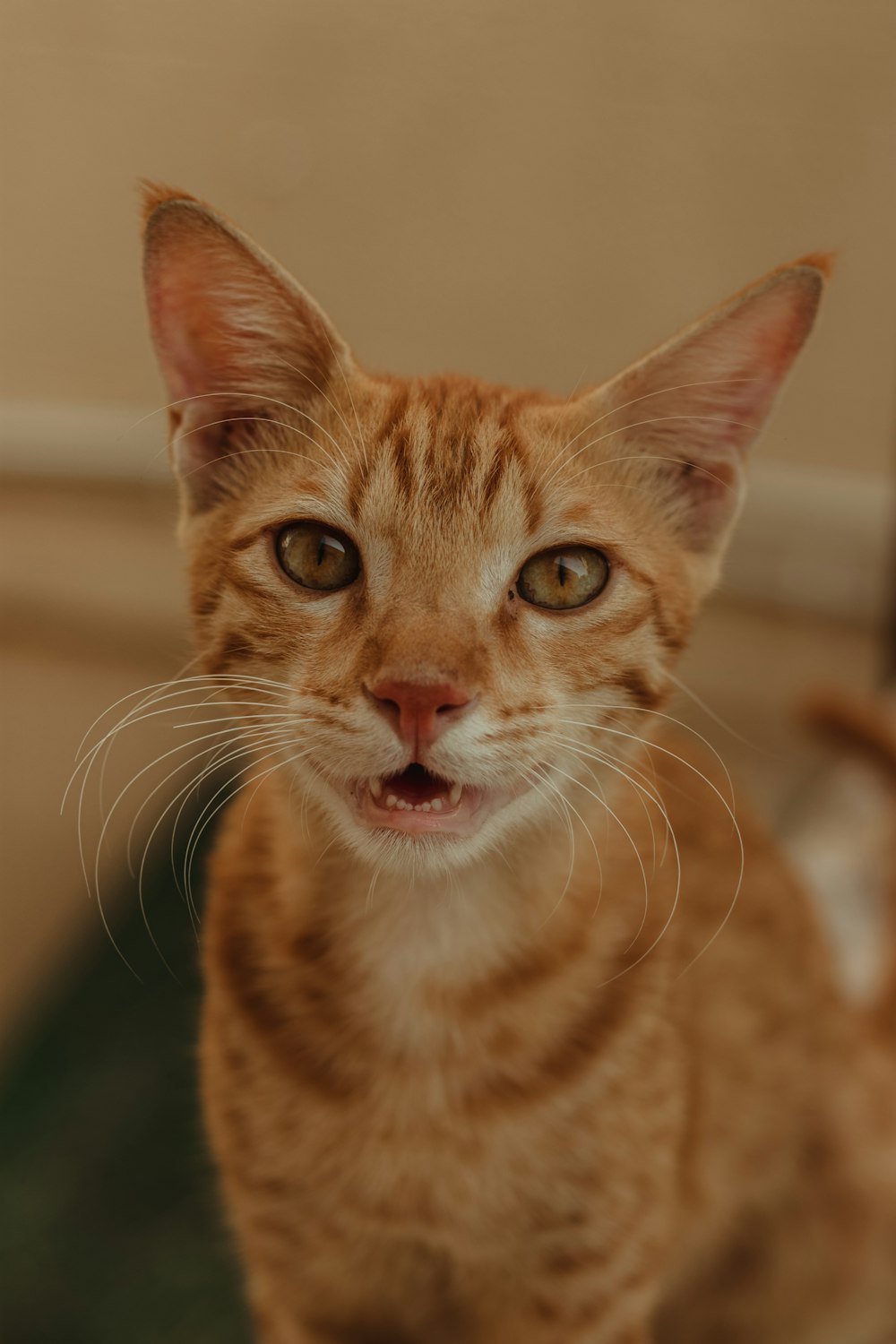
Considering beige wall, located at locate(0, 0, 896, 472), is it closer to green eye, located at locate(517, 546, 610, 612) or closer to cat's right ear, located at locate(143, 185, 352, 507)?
cat's right ear, located at locate(143, 185, 352, 507)

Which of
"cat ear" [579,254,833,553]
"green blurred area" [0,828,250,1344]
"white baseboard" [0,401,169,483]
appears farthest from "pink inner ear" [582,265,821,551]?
"green blurred area" [0,828,250,1344]

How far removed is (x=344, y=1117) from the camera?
898mm

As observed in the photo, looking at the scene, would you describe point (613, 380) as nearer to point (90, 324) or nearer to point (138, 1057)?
point (90, 324)

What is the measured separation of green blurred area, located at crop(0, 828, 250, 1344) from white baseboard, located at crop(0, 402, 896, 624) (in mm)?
436

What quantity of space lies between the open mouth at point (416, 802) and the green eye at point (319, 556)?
129mm

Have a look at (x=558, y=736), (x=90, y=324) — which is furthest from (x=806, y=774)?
(x=90, y=324)

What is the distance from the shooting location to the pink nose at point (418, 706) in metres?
0.67

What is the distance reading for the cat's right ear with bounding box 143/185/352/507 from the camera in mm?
676

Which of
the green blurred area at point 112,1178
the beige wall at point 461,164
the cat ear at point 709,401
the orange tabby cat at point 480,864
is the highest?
the beige wall at point 461,164

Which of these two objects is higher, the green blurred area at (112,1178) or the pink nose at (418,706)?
the pink nose at (418,706)

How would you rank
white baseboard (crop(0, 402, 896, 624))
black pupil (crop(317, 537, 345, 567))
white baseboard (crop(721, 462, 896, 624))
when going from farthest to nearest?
white baseboard (crop(721, 462, 896, 624)) < white baseboard (crop(0, 402, 896, 624)) < black pupil (crop(317, 537, 345, 567))

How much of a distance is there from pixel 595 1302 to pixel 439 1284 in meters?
0.12

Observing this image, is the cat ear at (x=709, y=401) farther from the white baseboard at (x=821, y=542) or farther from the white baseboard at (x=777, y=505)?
the white baseboard at (x=821, y=542)

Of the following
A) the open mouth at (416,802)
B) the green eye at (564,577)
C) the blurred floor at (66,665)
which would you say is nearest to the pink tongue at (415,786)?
the open mouth at (416,802)
